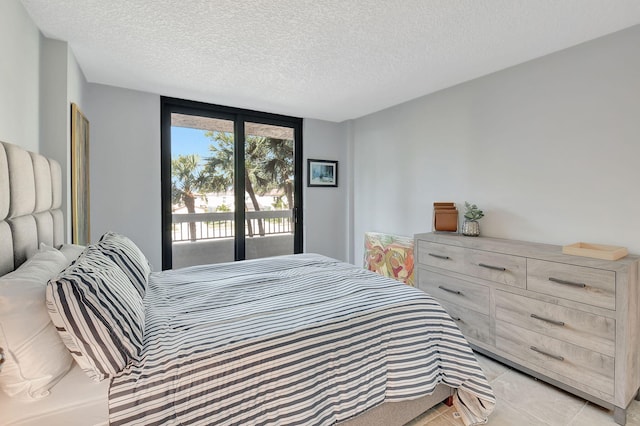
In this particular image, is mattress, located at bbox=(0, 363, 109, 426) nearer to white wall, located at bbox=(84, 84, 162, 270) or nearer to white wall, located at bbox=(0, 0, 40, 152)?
white wall, located at bbox=(0, 0, 40, 152)

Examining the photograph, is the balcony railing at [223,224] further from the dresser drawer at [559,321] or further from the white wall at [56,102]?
the dresser drawer at [559,321]

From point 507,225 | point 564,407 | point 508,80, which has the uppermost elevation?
point 508,80

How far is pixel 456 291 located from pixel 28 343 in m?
2.73

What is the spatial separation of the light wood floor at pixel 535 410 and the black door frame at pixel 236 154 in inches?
112

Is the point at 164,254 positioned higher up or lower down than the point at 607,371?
higher up

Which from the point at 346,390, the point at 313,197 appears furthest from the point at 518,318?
the point at 313,197

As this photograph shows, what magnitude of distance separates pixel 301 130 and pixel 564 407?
3.92m

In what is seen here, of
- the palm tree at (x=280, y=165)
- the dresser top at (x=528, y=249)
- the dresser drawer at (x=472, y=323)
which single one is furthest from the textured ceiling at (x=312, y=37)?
the dresser drawer at (x=472, y=323)

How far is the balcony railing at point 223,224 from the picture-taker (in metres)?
3.54

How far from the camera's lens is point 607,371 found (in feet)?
5.86

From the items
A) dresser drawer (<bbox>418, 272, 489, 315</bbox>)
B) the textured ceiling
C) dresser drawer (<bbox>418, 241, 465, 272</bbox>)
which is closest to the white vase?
dresser drawer (<bbox>418, 241, 465, 272</bbox>)

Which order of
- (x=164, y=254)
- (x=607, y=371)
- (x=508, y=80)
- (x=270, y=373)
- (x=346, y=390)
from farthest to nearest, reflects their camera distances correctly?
1. (x=164, y=254)
2. (x=508, y=80)
3. (x=607, y=371)
4. (x=346, y=390)
5. (x=270, y=373)

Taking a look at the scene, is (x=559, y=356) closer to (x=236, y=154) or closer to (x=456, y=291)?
(x=456, y=291)

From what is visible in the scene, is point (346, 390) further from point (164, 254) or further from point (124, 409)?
point (164, 254)
